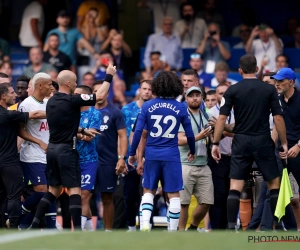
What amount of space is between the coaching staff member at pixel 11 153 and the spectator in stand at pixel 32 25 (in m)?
7.64

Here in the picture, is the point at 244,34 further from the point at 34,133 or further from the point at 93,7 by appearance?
the point at 34,133

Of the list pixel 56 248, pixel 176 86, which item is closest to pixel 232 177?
pixel 176 86

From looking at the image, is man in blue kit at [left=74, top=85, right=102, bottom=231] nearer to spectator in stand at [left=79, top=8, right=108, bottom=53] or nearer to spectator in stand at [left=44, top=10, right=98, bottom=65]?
spectator in stand at [left=44, top=10, right=98, bottom=65]

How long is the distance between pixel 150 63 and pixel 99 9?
1.94 metres

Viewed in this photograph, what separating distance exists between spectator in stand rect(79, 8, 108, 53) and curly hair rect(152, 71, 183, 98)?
7.40 m

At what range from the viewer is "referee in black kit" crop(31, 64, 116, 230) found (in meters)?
12.2

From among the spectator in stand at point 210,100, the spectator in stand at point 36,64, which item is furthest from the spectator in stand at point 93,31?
the spectator in stand at point 210,100

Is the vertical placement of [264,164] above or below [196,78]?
below

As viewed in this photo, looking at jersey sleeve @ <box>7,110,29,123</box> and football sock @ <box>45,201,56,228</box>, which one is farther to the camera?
football sock @ <box>45,201,56,228</box>

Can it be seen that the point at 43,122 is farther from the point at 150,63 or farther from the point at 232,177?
the point at 150,63

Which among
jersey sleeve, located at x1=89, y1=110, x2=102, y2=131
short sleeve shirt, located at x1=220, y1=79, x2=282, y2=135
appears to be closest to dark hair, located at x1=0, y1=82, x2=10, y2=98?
jersey sleeve, located at x1=89, y1=110, x2=102, y2=131

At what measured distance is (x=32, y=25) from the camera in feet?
66.8

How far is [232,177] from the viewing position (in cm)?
1230

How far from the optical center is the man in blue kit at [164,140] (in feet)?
40.5
